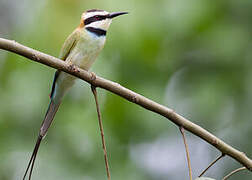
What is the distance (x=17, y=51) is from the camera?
4.78 ft

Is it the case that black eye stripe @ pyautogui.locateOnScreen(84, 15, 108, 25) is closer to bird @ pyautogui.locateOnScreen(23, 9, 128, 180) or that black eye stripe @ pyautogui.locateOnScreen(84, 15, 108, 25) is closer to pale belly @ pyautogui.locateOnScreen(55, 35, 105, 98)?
bird @ pyautogui.locateOnScreen(23, 9, 128, 180)

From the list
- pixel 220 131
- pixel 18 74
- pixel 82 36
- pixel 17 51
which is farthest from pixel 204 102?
pixel 17 51

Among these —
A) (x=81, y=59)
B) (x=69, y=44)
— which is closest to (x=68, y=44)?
(x=69, y=44)

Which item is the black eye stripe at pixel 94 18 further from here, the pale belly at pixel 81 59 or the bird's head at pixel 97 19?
the pale belly at pixel 81 59

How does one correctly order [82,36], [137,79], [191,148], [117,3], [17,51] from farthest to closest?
[191,148] < [137,79] < [82,36] < [117,3] < [17,51]

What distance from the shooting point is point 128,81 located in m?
2.66

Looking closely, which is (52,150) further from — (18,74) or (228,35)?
(228,35)

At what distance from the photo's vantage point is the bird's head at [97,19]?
7.79 feet

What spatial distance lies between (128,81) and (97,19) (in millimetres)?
446

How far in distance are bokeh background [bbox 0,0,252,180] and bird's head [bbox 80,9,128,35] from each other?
0.14 feet

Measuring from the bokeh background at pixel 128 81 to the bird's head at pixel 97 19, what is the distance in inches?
1.7

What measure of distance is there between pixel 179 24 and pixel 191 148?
1.58 meters

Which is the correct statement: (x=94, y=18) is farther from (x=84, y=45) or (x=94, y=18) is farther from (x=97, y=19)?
(x=84, y=45)

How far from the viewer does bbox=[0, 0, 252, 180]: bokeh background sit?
234 cm
